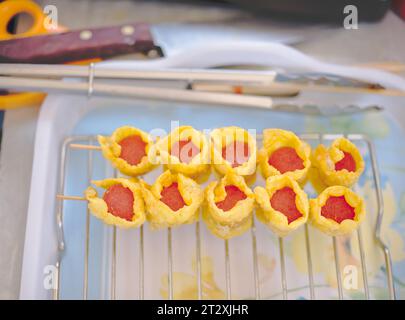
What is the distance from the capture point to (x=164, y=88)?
34.1 inches

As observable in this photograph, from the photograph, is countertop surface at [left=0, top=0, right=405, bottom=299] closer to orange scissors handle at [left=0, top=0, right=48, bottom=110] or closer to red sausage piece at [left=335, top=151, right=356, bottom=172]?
orange scissors handle at [left=0, top=0, right=48, bottom=110]

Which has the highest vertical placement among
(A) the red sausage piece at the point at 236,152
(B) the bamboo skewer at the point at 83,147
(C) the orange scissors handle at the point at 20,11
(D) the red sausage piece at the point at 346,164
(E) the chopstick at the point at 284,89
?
(C) the orange scissors handle at the point at 20,11

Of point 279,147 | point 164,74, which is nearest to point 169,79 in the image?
point 164,74

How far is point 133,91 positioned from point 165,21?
0.24 metres

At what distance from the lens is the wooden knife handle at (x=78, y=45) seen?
87 cm

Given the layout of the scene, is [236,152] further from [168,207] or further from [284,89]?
[284,89]

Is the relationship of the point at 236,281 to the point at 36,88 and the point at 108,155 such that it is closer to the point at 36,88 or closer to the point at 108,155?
the point at 108,155

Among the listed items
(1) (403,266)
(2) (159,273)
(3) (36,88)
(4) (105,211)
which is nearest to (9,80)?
(3) (36,88)

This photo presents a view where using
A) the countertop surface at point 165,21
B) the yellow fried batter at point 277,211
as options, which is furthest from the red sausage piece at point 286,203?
the countertop surface at point 165,21

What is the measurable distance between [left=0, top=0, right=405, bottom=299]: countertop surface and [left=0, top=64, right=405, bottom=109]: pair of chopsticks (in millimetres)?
96

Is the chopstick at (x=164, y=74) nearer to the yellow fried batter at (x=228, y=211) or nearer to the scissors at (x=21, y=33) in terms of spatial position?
the scissors at (x=21, y=33)

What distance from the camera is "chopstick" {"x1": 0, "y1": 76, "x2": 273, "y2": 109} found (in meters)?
0.81

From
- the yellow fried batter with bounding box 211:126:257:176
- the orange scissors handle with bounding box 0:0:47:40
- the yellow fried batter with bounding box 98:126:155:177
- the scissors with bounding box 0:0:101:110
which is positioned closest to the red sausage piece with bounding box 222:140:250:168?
the yellow fried batter with bounding box 211:126:257:176
